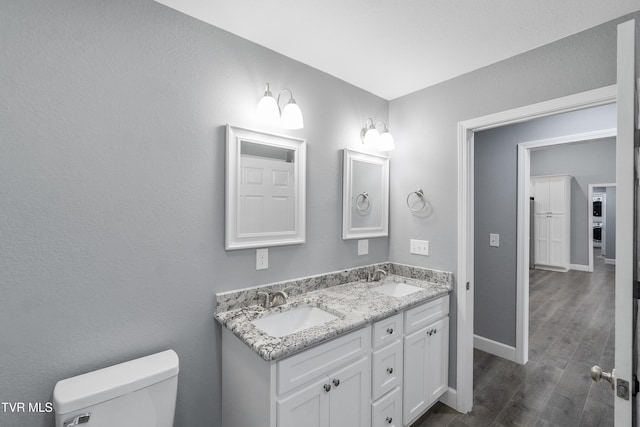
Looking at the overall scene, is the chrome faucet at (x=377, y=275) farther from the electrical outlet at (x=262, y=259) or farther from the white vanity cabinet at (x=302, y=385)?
the electrical outlet at (x=262, y=259)

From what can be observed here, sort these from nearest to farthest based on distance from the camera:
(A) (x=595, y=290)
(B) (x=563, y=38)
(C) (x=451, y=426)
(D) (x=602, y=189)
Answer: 1. (B) (x=563, y=38)
2. (C) (x=451, y=426)
3. (A) (x=595, y=290)
4. (D) (x=602, y=189)

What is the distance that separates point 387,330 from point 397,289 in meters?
0.68

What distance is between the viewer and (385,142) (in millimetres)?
2377

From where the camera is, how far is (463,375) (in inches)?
82.9

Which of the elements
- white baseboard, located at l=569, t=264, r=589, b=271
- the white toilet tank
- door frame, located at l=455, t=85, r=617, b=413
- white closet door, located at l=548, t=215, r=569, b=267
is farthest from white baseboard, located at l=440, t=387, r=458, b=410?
white baseboard, located at l=569, t=264, r=589, b=271

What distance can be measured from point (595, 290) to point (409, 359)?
512 centimetres

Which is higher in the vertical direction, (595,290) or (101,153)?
(101,153)

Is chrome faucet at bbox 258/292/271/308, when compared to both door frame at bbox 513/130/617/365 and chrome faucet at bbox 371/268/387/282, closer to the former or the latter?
chrome faucet at bbox 371/268/387/282

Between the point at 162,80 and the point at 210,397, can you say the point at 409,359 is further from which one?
the point at 162,80

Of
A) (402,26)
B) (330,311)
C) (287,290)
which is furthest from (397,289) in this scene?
(402,26)

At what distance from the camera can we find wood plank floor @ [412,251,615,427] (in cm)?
200

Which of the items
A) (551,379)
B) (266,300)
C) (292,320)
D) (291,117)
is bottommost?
(551,379)

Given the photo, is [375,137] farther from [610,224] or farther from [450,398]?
[610,224]

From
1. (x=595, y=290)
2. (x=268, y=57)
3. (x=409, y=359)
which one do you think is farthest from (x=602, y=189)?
(x=268, y=57)
